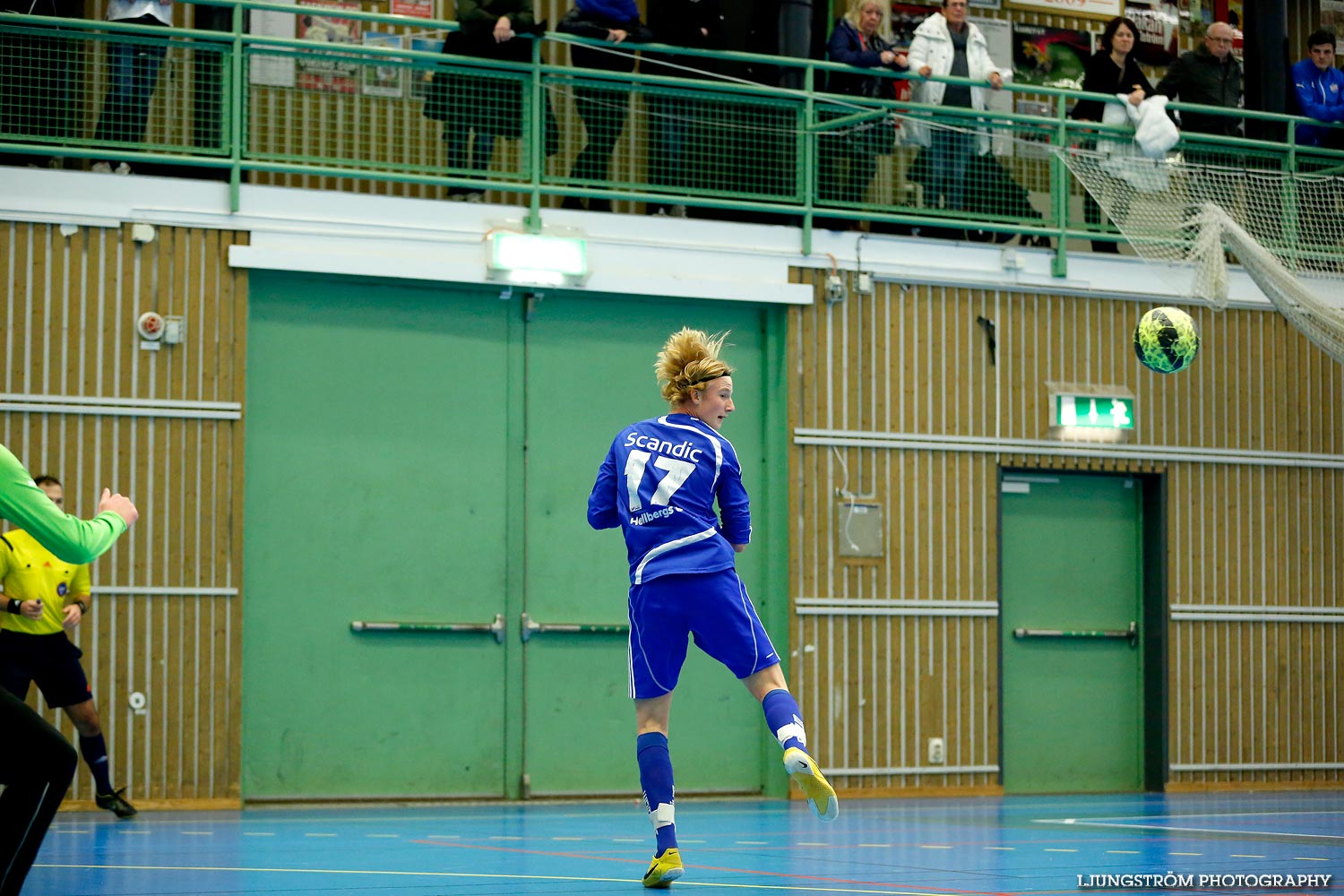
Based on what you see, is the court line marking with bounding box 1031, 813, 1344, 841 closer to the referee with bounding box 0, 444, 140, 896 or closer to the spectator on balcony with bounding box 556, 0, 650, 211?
the spectator on balcony with bounding box 556, 0, 650, 211

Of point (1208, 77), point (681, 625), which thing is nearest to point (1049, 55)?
point (1208, 77)

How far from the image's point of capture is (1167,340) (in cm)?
1350

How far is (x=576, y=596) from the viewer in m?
13.3

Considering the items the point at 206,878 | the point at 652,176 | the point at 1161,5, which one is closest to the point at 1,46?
the point at 652,176

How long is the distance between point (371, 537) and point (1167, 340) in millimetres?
6813

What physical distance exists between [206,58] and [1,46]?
1.48 m

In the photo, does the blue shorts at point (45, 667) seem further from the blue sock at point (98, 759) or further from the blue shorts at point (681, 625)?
the blue shorts at point (681, 625)

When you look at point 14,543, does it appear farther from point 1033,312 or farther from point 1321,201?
point 1321,201

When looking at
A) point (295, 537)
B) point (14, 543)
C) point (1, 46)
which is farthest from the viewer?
point (295, 537)

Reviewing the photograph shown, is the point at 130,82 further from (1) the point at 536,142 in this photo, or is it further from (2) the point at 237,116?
(1) the point at 536,142

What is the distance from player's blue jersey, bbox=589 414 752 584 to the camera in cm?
676

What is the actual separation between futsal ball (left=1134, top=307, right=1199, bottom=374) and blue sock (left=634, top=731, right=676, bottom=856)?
323 inches

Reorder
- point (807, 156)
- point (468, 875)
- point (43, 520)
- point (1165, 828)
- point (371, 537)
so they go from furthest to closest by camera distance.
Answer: point (807, 156) → point (371, 537) → point (1165, 828) → point (468, 875) → point (43, 520)

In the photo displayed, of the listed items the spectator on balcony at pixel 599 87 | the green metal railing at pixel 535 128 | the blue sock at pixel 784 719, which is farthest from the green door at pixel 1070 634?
the blue sock at pixel 784 719
